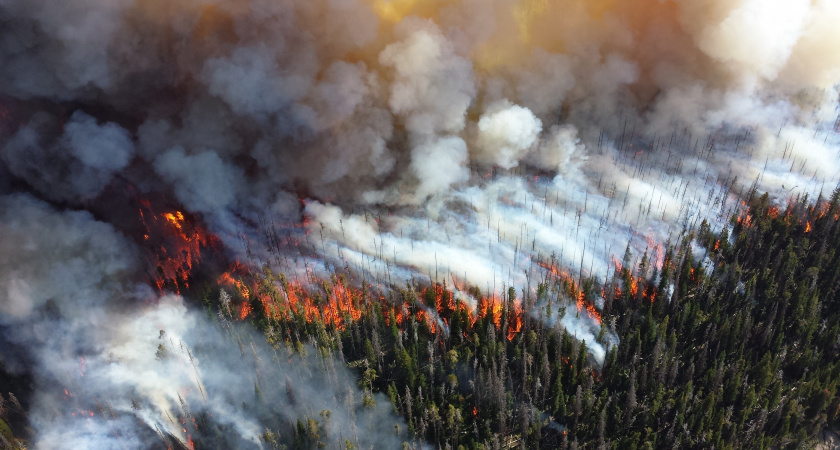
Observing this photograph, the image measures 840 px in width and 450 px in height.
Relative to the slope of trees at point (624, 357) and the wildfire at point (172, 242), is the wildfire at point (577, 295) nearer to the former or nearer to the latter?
the slope of trees at point (624, 357)

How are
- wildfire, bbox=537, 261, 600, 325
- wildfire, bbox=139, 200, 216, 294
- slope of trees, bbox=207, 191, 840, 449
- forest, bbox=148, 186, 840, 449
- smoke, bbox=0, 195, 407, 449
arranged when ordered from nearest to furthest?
forest, bbox=148, 186, 840, 449
slope of trees, bbox=207, 191, 840, 449
smoke, bbox=0, 195, 407, 449
wildfire, bbox=537, 261, 600, 325
wildfire, bbox=139, 200, 216, 294

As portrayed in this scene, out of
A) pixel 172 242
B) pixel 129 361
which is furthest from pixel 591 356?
pixel 172 242

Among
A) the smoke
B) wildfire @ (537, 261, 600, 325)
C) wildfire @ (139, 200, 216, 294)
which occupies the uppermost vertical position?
wildfire @ (537, 261, 600, 325)

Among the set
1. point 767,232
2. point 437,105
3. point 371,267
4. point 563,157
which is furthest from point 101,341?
point 767,232

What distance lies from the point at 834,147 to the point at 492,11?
84350 mm

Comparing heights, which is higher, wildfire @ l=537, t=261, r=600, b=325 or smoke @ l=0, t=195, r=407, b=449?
wildfire @ l=537, t=261, r=600, b=325

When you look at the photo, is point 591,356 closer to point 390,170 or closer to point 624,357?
point 624,357

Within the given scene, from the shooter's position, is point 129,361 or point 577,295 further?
point 577,295

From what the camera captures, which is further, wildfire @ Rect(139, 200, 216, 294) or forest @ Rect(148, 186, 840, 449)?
wildfire @ Rect(139, 200, 216, 294)

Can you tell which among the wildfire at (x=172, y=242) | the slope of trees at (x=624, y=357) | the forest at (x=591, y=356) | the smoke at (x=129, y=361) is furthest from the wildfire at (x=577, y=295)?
the wildfire at (x=172, y=242)

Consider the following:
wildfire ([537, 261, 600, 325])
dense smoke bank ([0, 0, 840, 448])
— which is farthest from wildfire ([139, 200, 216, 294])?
wildfire ([537, 261, 600, 325])

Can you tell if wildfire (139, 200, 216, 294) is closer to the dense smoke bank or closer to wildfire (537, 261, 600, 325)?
the dense smoke bank

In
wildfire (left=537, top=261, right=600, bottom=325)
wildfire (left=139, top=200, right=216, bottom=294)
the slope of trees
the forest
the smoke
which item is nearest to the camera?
the forest

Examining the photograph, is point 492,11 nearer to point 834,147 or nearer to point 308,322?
point 308,322
